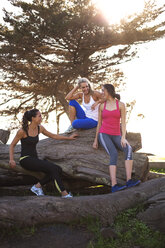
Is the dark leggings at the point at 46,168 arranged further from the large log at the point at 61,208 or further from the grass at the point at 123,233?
the grass at the point at 123,233

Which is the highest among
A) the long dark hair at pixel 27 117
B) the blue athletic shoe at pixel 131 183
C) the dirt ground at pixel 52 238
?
the long dark hair at pixel 27 117

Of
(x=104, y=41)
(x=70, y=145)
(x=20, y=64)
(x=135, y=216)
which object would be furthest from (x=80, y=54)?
(x=135, y=216)

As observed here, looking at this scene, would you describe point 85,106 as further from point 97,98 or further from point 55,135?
point 55,135

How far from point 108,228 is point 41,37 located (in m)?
12.5

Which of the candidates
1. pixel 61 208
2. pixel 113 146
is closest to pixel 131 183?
pixel 113 146

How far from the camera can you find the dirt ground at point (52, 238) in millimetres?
4469

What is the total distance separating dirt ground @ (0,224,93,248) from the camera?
4.47 meters

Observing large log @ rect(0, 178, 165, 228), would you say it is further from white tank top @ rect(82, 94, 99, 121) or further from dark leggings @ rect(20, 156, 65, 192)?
white tank top @ rect(82, 94, 99, 121)

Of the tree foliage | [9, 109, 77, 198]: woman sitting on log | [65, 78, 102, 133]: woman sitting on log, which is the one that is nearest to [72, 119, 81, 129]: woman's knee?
[65, 78, 102, 133]: woman sitting on log

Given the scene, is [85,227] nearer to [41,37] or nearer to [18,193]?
[18,193]

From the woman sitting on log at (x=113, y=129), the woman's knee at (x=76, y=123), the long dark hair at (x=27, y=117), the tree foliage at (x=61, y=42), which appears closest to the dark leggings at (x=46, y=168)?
the long dark hair at (x=27, y=117)

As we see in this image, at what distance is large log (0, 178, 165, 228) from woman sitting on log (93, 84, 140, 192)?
656mm

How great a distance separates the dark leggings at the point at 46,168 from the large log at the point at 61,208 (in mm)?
814

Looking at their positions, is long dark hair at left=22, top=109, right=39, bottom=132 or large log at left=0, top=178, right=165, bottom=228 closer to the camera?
large log at left=0, top=178, right=165, bottom=228
